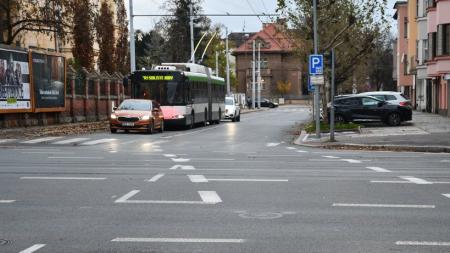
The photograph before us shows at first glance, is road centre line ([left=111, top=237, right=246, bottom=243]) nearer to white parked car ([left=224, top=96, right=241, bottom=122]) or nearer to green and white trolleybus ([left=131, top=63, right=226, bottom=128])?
green and white trolleybus ([left=131, top=63, right=226, bottom=128])

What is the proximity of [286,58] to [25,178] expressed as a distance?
121 meters

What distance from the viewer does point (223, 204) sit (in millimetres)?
10031

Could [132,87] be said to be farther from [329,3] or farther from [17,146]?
[17,146]

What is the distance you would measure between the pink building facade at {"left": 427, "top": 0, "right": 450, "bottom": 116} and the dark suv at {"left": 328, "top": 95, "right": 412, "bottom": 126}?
8.01 m

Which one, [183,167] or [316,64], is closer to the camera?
[183,167]

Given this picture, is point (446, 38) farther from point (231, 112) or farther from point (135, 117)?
point (135, 117)

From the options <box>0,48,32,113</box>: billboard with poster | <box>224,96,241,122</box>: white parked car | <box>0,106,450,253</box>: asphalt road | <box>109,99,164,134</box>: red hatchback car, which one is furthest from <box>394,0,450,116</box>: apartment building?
<box>0,106,450,253</box>: asphalt road

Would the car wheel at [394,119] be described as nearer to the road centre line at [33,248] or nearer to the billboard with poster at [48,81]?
the billboard with poster at [48,81]

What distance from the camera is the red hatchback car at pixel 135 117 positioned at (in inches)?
1239

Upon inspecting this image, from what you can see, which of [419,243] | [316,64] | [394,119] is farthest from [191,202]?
[394,119]

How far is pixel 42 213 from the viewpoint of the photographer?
30.6 ft

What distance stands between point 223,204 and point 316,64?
1757 centimetres

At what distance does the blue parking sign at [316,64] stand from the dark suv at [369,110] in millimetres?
10041

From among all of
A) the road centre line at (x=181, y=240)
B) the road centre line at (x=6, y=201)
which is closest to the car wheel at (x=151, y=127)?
the road centre line at (x=6, y=201)
